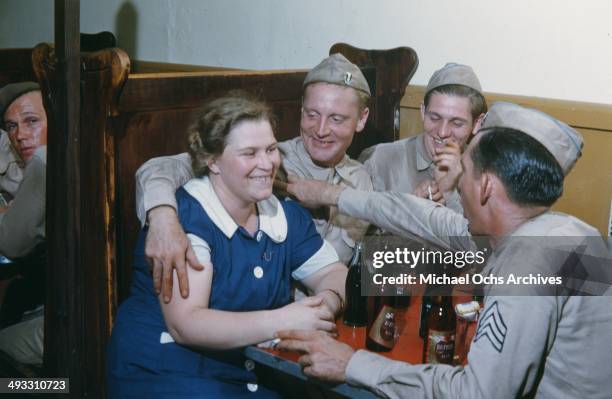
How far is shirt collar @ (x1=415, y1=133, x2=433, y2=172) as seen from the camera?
6.25 feet

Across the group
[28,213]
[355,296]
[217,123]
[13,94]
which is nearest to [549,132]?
[355,296]

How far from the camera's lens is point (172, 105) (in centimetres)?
176

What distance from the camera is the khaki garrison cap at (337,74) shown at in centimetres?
187

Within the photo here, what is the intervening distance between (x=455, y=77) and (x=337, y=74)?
339 mm

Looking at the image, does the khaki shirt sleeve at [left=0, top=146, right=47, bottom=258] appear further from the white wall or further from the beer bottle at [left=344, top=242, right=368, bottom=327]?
the white wall

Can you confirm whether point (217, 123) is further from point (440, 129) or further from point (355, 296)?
point (440, 129)

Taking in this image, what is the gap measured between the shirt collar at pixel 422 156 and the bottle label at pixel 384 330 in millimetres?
614

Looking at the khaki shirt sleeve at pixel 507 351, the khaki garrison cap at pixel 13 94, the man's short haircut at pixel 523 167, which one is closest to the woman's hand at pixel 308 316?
the khaki shirt sleeve at pixel 507 351

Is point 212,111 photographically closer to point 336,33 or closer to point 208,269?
point 208,269

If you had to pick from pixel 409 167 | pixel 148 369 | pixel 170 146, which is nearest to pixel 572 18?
pixel 409 167

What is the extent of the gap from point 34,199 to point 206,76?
0.59 metres

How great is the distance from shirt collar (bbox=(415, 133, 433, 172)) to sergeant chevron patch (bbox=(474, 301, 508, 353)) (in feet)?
2.63

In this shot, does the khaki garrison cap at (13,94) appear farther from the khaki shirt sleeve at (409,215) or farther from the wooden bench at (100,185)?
the khaki shirt sleeve at (409,215)

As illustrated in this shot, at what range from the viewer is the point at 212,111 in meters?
1.50
